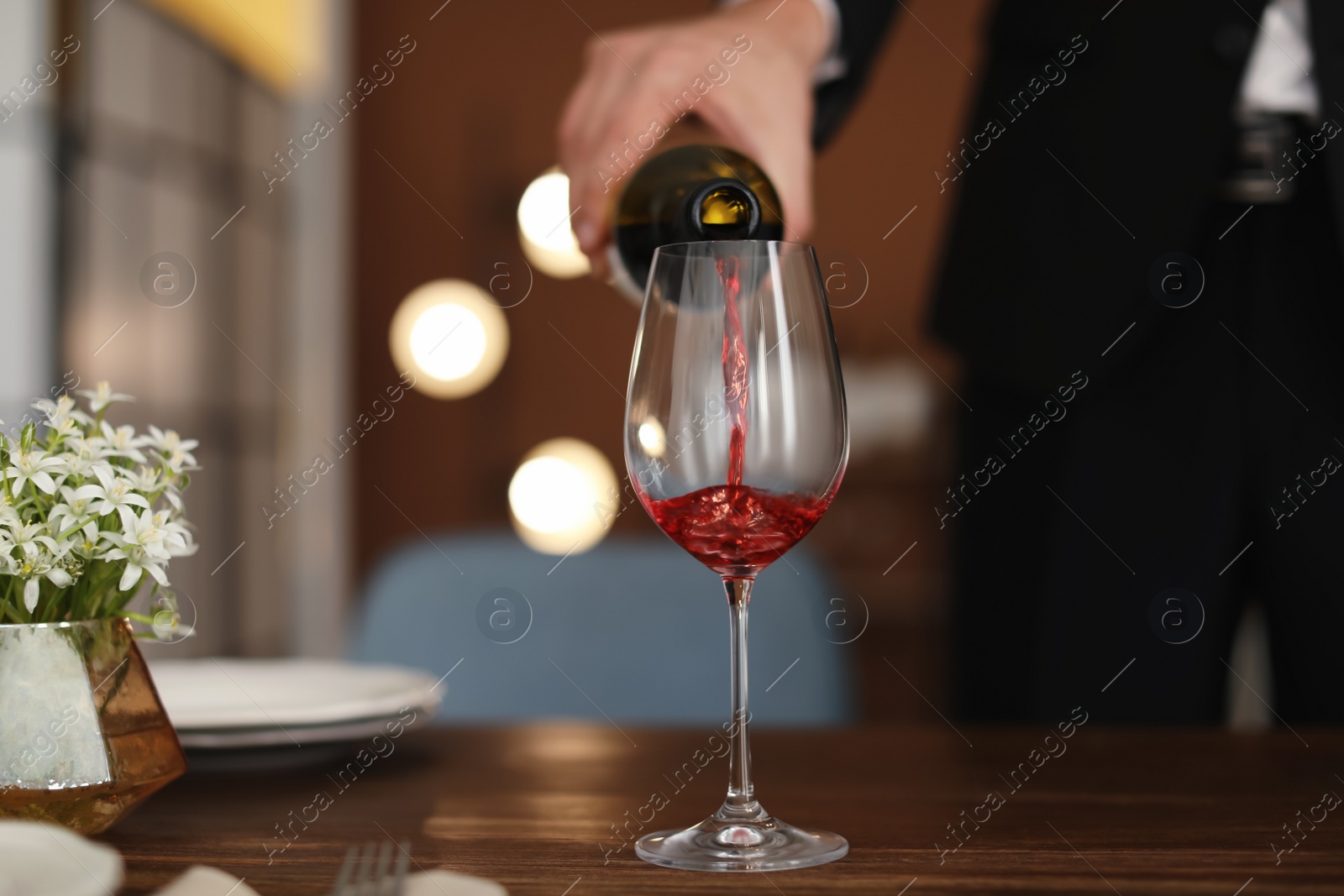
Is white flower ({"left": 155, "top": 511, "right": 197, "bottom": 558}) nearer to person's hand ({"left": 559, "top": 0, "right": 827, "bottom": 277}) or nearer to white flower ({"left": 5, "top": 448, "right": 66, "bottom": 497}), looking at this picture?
white flower ({"left": 5, "top": 448, "right": 66, "bottom": 497})

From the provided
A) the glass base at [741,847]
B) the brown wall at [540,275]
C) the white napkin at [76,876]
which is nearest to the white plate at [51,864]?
the white napkin at [76,876]

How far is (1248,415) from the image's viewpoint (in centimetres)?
105

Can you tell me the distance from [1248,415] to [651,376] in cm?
70

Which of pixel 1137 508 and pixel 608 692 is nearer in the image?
pixel 1137 508

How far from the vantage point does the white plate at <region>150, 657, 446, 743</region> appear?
28.3 inches

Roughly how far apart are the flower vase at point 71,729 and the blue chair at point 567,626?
0.67 metres

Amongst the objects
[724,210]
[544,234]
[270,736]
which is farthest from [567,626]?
[544,234]

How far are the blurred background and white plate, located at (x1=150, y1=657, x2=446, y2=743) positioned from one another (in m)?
2.33

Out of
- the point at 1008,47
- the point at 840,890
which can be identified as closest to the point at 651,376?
the point at 840,890

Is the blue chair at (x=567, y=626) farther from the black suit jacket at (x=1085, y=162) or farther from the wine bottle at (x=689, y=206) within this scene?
the wine bottle at (x=689, y=206)

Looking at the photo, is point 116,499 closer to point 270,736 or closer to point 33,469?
point 33,469

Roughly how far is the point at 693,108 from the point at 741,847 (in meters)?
0.53

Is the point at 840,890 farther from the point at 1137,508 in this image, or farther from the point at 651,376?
the point at 1137,508

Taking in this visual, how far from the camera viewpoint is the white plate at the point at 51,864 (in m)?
0.43
